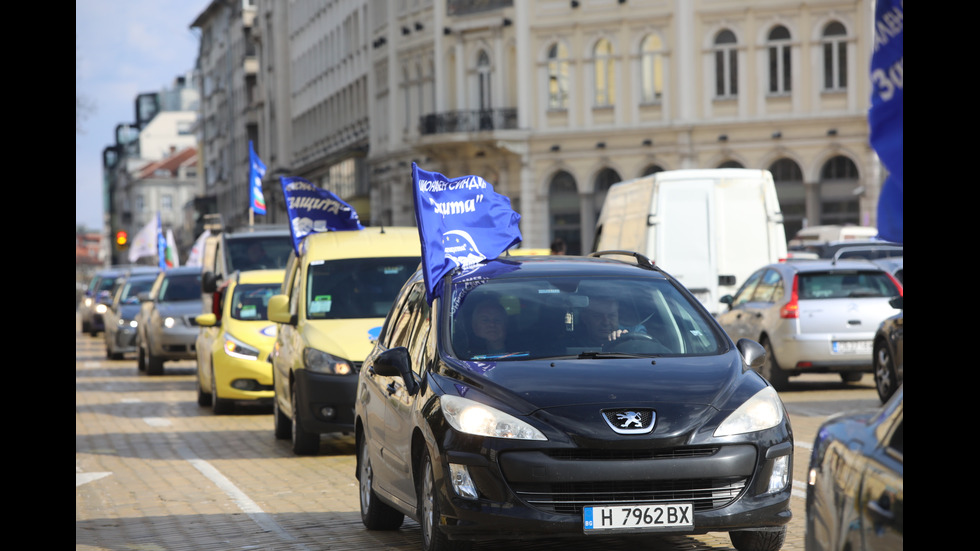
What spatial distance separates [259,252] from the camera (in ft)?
83.9

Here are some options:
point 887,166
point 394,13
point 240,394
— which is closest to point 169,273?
point 240,394

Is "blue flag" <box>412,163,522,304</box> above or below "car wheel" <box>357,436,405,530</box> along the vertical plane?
above

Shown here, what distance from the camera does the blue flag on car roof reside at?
16.5 m

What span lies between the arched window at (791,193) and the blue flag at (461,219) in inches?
1773

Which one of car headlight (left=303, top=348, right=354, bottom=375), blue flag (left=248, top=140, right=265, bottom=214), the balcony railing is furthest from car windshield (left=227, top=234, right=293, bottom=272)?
the balcony railing

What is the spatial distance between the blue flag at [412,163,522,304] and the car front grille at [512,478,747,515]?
2.37 meters

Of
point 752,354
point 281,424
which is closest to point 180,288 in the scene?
point 281,424

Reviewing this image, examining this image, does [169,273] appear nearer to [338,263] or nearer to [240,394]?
[240,394]

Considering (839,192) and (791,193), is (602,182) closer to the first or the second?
(791,193)

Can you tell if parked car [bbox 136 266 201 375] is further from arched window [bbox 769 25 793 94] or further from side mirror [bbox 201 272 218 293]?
arched window [bbox 769 25 793 94]

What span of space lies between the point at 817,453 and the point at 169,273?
2657 centimetres

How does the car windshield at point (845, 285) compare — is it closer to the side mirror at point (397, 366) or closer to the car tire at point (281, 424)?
the car tire at point (281, 424)

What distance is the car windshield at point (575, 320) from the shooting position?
27.1ft

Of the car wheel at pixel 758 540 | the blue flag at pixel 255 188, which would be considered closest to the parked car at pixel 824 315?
the car wheel at pixel 758 540
